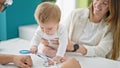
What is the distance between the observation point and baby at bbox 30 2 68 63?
1145 millimetres

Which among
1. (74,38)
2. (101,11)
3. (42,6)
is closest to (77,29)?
(74,38)

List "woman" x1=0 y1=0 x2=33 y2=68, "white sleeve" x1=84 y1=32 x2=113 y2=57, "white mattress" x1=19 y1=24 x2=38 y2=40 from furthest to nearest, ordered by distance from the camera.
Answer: "white mattress" x1=19 y1=24 x2=38 y2=40 < "white sleeve" x1=84 y1=32 x2=113 y2=57 < "woman" x1=0 y1=0 x2=33 y2=68

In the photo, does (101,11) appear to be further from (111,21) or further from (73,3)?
(73,3)

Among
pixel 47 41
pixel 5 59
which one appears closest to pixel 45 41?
pixel 47 41

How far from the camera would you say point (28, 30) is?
5.99 ft

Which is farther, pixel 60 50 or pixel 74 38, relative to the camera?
pixel 74 38

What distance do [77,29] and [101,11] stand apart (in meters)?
0.18

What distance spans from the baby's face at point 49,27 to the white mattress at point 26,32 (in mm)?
570

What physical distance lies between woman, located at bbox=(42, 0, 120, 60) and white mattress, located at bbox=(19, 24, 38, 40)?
0.37m

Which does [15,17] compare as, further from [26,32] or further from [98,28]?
[98,28]

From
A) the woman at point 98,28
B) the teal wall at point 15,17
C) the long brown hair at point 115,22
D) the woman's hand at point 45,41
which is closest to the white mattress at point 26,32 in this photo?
the teal wall at point 15,17

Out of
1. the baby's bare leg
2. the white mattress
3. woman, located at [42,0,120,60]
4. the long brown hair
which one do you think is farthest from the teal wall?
the long brown hair

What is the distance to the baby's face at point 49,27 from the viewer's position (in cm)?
116

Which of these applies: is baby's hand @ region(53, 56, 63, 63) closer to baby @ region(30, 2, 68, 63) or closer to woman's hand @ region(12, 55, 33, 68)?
baby @ region(30, 2, 68, 63)
